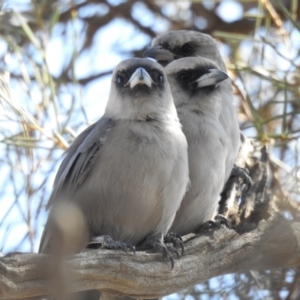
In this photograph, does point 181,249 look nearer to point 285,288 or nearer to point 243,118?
point 285,288

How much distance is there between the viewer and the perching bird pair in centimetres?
398

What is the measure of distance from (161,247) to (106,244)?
11.5 inches

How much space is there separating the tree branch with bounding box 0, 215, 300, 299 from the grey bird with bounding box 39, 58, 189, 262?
18 cm

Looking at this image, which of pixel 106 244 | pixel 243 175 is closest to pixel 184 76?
pixel 243 175

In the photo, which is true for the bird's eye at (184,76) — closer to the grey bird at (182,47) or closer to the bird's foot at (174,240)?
the grey bird at (182,47)

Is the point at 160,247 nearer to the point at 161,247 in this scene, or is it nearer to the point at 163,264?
the point at 161,247

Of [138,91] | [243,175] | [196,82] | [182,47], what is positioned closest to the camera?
[138,91]

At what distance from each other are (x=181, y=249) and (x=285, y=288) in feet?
3.44

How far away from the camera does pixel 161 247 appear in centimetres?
387

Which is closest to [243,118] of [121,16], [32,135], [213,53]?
[213,53]

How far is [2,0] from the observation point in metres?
4.90

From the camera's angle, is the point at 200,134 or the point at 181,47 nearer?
the point at 200,134

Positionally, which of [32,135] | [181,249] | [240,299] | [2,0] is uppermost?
[2,0]

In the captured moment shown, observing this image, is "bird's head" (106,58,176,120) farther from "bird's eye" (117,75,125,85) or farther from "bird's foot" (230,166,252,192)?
"bird's foot" (230,166,252,192)
